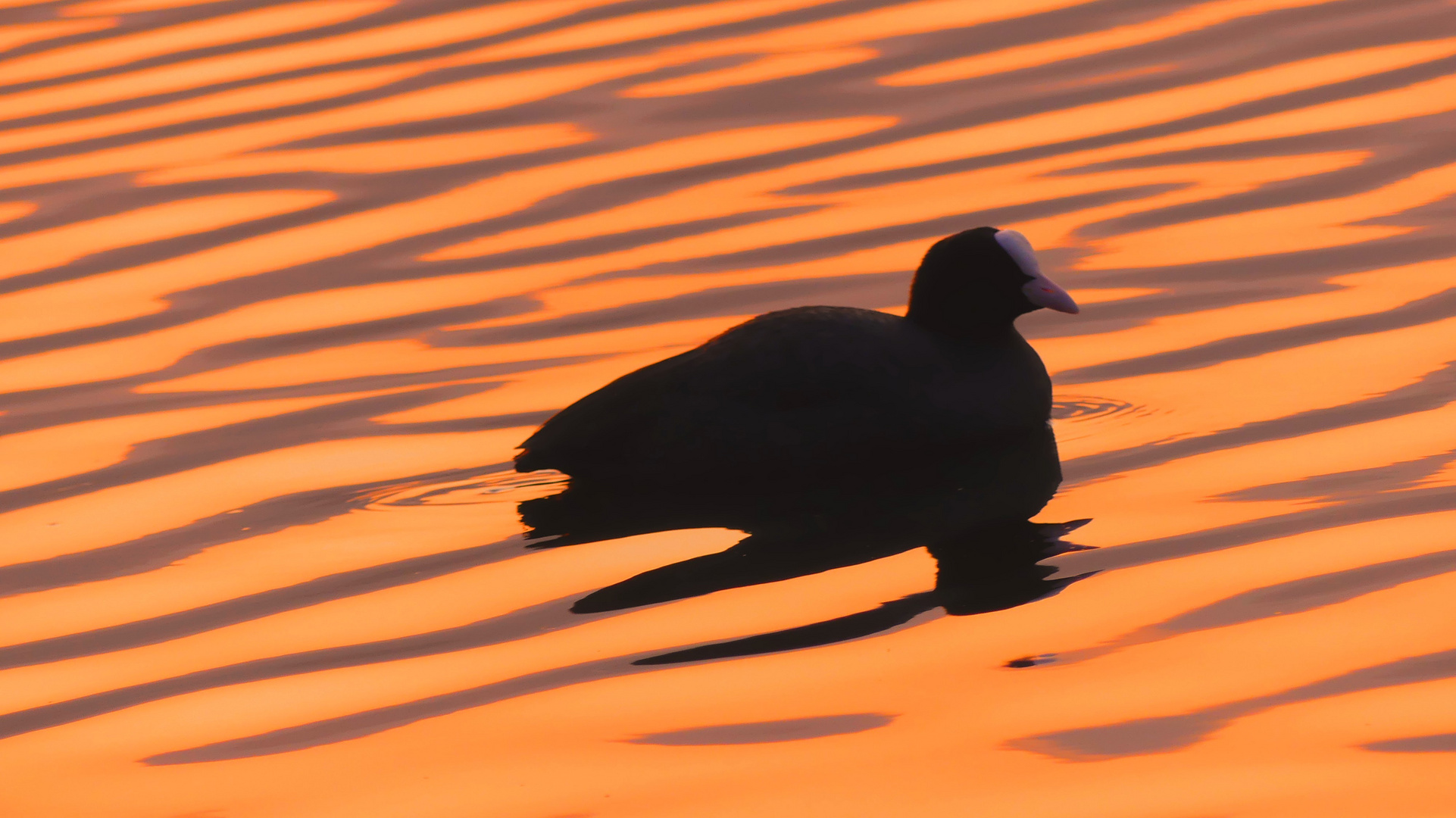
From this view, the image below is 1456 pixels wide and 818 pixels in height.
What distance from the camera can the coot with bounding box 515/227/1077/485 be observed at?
6.20 m

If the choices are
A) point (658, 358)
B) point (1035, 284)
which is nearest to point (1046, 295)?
point (1035, 284)

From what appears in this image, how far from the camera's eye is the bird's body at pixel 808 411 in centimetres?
620

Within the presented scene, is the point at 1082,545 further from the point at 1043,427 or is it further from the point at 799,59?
the point at 799,59

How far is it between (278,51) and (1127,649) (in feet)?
26.1

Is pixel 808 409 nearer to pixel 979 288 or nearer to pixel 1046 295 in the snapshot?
pixel 979 288

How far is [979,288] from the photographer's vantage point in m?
6.75

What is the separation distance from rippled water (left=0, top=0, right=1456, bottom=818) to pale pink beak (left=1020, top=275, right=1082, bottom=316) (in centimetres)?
31

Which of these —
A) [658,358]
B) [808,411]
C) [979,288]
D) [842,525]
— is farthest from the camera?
[658,358]

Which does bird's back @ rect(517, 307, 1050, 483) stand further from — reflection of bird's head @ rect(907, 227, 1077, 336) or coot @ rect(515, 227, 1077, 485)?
reflection of bird's head @ rect(907, 227, 1077, 336)

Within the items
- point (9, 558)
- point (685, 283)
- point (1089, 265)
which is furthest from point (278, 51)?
point (9, 558)

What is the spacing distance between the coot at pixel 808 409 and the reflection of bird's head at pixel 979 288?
15 centimetres

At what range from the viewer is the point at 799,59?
428 inches

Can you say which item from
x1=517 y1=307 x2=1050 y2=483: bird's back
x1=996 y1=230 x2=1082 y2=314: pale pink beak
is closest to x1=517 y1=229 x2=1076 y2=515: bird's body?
x1=517 y1=307 x2=1050 y2=483: bird's back

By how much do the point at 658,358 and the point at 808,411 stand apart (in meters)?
1.43
